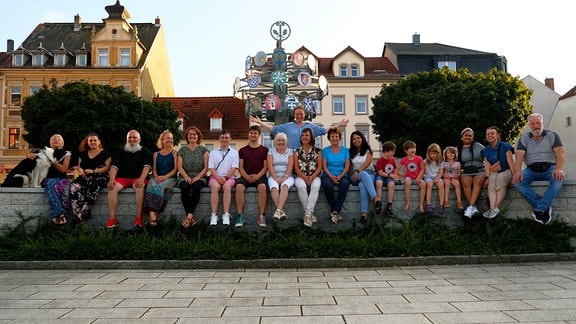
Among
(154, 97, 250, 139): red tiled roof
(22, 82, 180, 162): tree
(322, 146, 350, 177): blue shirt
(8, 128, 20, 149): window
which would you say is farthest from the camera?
(154, 97, 250, 139): red tiled roof

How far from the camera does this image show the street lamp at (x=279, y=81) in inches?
587

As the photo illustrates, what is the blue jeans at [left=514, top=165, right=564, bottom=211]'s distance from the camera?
769 centimetres

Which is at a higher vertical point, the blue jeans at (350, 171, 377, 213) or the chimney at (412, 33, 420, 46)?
the chimney at (412, 33, 420, 46)

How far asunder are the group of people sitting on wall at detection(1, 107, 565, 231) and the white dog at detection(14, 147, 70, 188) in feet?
0.36

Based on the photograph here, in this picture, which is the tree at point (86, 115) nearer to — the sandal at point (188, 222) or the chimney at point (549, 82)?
the sandal at point (188, 222)

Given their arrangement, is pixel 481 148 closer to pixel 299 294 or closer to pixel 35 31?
pixel 299 294

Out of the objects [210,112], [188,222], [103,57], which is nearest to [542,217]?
[188,222]

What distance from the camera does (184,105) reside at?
1783 inches

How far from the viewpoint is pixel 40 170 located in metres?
8.55

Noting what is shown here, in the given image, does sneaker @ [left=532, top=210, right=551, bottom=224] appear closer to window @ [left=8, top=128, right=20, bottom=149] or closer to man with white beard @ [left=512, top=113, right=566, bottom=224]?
man with white beard @ [left=512, top=113, right=566, bottom=224]

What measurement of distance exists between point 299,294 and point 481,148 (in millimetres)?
5273

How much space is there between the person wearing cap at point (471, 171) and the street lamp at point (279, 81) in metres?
6.71

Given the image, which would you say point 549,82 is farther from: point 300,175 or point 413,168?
point 300,175

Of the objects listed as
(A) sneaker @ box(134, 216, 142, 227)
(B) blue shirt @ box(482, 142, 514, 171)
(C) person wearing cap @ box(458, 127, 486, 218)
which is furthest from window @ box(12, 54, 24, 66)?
(B) blue shirt @ box(482, 142, 514, 171)
